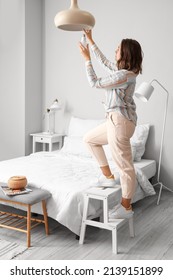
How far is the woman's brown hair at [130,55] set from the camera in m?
2.73

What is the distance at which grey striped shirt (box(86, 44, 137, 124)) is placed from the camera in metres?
2.69

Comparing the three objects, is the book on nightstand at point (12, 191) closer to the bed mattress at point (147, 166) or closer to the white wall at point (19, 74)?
the bed mattress at point (147, 166)

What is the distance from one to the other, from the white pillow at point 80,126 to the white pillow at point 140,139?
1.79 feet

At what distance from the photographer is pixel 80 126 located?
4.75m

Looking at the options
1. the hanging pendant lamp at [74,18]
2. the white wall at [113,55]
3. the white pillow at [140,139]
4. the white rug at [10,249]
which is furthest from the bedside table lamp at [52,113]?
the hanging pendant lamp at [74,18]

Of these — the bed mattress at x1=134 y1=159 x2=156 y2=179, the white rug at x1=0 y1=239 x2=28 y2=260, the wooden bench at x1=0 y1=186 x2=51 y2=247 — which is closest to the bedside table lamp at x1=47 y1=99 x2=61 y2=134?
the bed mattress at x1=134 y1=159 x2=156 y2=179

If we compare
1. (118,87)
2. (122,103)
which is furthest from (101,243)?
(118,87)

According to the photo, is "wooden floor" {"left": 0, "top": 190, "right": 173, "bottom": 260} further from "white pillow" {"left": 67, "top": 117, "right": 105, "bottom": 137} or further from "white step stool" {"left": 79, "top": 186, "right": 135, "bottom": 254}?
"white pillow" {"left": 67, "top": 117, "right": 105, "bottom": 137}

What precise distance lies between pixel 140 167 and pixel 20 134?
6.44 feet

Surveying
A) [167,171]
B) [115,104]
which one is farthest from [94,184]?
[167,171]

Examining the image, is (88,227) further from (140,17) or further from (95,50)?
(140,17)

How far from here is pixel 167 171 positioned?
4.47m

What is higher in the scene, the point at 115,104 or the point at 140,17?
the point at 140,17

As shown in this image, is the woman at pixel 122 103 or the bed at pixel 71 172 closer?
the woman at pixel 122 103
